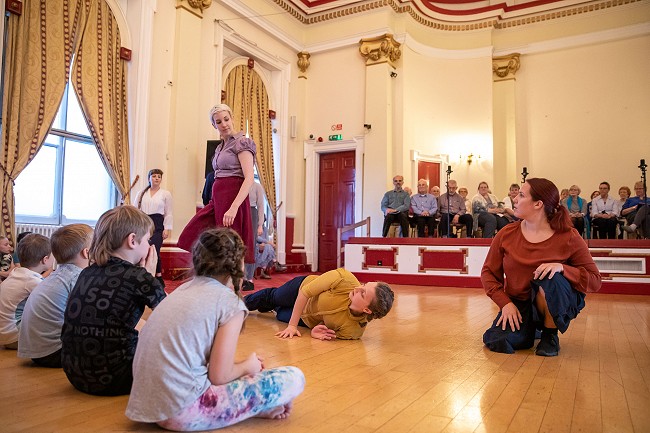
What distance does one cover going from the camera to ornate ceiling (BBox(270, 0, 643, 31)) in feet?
30.2

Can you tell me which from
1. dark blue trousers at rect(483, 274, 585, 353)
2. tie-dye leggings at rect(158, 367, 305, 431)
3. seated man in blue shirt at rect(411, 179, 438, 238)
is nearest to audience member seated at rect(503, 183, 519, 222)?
seated man in blue shirt at rect(411, 179, 438, 238)

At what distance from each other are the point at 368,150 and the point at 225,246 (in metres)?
7.80

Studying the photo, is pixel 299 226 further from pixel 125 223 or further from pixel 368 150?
pixel 125 223

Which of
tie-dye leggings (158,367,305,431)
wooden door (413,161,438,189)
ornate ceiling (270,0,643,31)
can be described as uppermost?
ornate ceiling (270,0,643,31)

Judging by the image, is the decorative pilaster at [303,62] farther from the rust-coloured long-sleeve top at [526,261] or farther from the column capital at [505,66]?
the rust-coloured long-sleeve top at [526,261]

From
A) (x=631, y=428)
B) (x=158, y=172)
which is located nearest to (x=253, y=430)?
(x=631, y=428)

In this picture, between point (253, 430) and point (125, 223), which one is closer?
point (253, 430)

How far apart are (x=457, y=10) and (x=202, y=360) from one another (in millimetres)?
10287

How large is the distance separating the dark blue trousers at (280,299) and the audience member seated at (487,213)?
5.47 metres

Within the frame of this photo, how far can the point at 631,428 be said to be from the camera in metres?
1.46

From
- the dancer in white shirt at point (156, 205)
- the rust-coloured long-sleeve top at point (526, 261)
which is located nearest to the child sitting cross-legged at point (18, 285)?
the rust-coloured long-sleeve top at point (526, 261)

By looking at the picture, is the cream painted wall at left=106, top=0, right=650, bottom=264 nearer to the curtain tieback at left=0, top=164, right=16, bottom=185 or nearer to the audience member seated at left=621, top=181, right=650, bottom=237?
the audience member seated at left=621, top=181, right=650, bottom=237

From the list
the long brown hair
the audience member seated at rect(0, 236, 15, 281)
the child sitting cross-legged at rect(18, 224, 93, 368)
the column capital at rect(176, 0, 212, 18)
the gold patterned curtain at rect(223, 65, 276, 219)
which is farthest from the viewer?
the gold patterned curtain at rect(223, 65, 276, 219)

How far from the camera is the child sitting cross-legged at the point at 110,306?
1.59m
